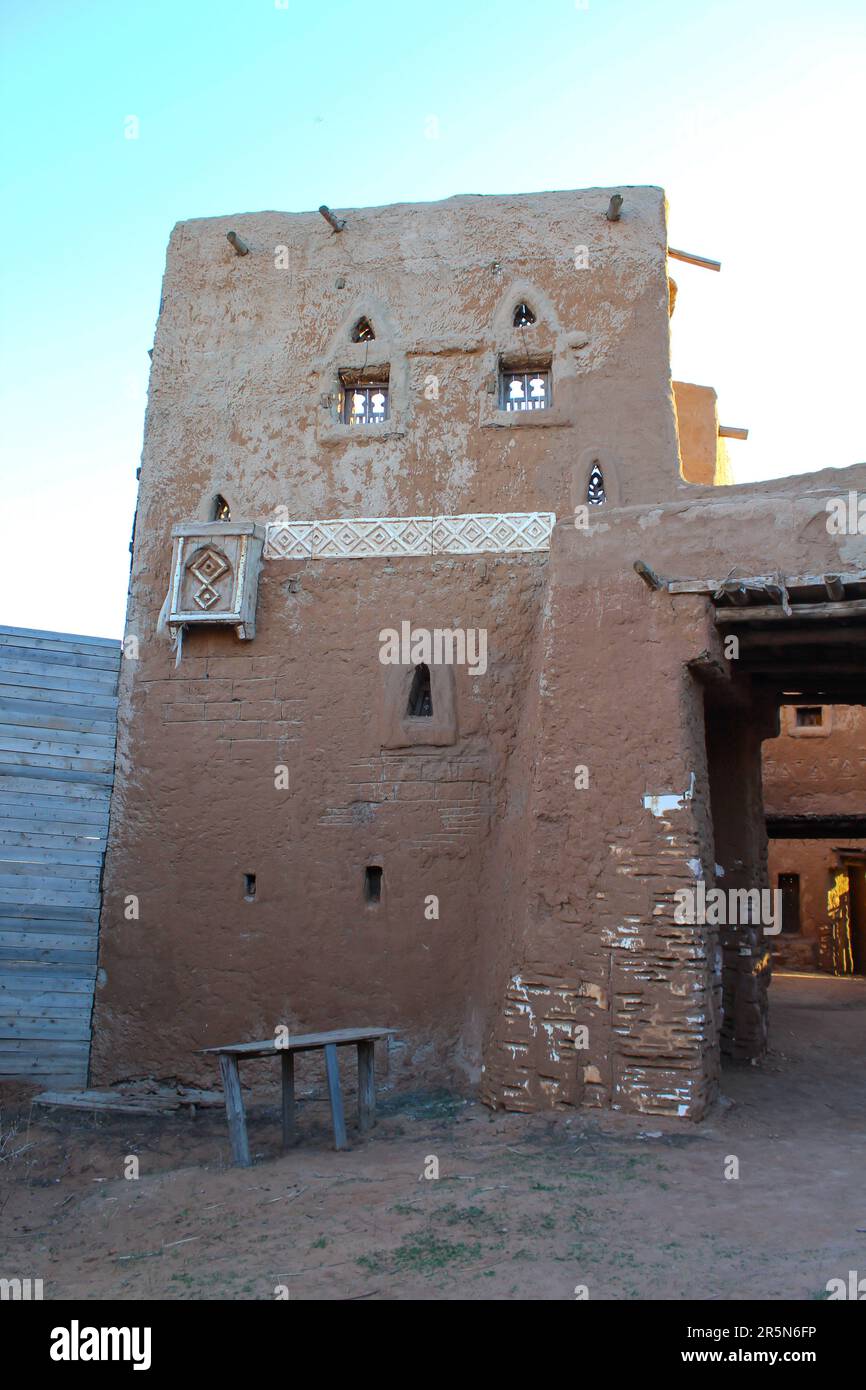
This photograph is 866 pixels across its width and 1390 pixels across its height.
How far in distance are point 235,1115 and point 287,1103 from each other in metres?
0.72

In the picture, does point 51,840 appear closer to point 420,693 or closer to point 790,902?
point 420,693

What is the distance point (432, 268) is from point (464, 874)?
648 cm

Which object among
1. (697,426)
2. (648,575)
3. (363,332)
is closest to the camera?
(648,575)

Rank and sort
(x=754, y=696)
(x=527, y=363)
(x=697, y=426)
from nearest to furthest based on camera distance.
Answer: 1. (x=754, y=696)
2. (x=527, y=363)
3. (x=697, y=426)

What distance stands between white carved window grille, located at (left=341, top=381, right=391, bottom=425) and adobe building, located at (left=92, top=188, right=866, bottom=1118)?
0.12 ft

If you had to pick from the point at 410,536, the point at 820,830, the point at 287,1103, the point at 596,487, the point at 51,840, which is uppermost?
the point at 596,487

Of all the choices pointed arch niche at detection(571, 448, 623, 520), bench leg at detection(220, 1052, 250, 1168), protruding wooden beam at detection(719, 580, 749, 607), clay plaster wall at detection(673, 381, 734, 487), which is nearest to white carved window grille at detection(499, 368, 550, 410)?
pointed arch niche at detection(571, 448, 623, 520)

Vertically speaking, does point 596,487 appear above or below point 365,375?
below

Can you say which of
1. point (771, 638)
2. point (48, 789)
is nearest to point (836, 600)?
point (771, 638)

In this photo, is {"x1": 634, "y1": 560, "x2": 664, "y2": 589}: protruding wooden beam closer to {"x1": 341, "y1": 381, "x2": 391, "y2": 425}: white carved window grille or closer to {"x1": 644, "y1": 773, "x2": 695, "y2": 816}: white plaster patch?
{"x1": 644, "y1": 773, "x2": 695, "y2": 816}: white plaster patch

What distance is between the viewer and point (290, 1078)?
25.7 feet

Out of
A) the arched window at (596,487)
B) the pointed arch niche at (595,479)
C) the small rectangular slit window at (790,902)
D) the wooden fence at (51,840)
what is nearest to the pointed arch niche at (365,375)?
the pointed arch niche at (595,479)

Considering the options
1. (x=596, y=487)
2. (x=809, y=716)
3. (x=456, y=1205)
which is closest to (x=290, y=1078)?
(x=456, y=1205)

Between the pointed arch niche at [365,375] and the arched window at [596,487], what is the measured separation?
202 centimetres
